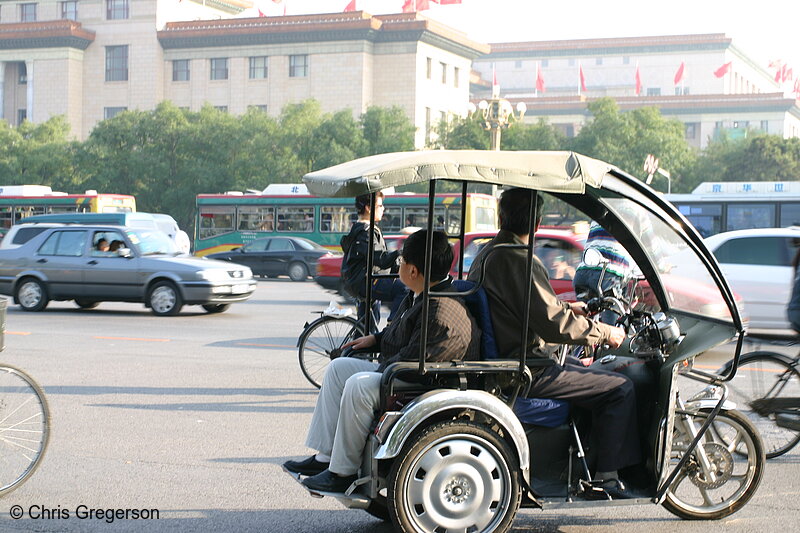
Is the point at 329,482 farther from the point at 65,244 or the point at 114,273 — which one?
the point at 65,244

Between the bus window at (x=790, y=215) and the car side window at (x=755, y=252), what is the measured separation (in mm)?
11488

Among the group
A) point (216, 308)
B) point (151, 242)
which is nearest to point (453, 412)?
point (216, 308)

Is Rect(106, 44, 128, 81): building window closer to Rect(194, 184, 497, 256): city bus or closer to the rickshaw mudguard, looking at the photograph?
Rect(194, 184, 497, 256): city bus

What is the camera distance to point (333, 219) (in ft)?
111

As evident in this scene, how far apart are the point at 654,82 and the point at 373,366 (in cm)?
11217

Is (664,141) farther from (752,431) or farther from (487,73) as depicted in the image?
(487,73)

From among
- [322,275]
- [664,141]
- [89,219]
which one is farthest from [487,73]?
[322,275]

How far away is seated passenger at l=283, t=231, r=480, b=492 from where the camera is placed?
14.4 feet

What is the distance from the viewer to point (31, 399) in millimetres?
5148

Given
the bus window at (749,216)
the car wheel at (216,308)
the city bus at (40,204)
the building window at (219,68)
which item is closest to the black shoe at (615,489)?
the car wheel at (216,308)

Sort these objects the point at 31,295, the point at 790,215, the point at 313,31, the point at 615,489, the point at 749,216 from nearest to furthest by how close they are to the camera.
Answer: the point at 615,489 < the point at 31,295 < the point at 790,215 < the point at 749,216 < the point at 313,31

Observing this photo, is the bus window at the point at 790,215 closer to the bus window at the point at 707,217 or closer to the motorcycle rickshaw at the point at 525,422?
the bus window at the point at 707,217

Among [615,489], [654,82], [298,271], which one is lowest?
[298,271]

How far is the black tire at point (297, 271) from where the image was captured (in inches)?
1200
